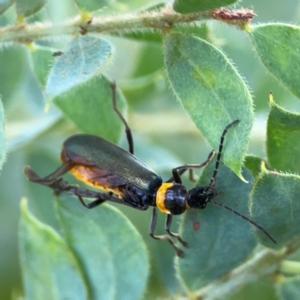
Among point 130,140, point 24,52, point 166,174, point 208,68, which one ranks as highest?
point 208,68

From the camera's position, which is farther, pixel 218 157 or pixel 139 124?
pixel 139 124

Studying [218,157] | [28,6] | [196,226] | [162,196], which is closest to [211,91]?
[218,157]

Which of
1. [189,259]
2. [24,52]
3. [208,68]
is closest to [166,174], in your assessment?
[189,259]

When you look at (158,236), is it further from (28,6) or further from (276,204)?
(28,6)

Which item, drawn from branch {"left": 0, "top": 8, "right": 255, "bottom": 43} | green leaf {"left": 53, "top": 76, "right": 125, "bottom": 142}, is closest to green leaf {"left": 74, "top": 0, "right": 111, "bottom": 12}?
branch {"left": 0, "top": 8, "right": 255, "bottom": 43}

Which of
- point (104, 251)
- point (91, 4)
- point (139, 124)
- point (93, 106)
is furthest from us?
point (139, 124)

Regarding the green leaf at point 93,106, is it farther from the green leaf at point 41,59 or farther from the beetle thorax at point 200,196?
the beetle thorax at point 200,196

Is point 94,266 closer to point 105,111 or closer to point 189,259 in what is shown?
point 189,259
